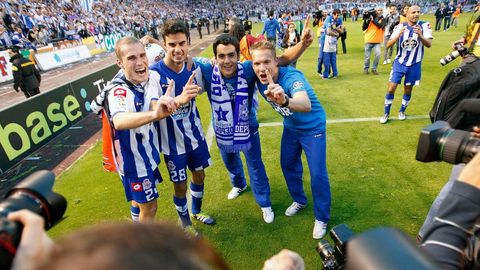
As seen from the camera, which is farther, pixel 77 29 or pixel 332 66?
pixel 77 29

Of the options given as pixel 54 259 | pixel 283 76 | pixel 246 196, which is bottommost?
pixel 246 196

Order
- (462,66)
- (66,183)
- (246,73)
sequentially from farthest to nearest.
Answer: (66,183), (246,73), (462,66)

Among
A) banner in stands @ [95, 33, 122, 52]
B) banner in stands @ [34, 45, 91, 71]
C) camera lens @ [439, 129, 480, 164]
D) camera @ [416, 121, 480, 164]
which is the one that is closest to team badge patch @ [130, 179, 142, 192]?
camera @ [416, 121, 480, 164]

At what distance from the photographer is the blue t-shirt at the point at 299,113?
2986 mm

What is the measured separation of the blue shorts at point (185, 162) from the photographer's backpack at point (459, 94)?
7.35ft

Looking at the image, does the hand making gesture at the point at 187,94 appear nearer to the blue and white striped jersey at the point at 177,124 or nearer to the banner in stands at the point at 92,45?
the blue and white striped jersey at the point at 177,124

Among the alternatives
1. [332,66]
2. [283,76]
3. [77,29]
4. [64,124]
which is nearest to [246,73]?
[283,76]

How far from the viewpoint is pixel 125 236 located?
578 mm

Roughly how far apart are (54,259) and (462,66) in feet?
10.1

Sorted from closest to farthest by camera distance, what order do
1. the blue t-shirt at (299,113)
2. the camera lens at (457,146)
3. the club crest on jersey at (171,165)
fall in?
the camera lens at (457,146) → the blue t-shirt at (299,113) → the club crest on jersey at (171,165)

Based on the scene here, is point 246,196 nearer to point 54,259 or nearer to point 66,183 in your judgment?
point 66,183

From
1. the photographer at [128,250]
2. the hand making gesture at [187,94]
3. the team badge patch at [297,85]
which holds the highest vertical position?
the photographer at [128,250]

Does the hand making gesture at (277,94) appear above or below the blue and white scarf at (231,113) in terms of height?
above

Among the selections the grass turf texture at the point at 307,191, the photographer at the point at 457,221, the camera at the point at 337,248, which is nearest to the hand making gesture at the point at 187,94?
the camera at the point at 337,248
